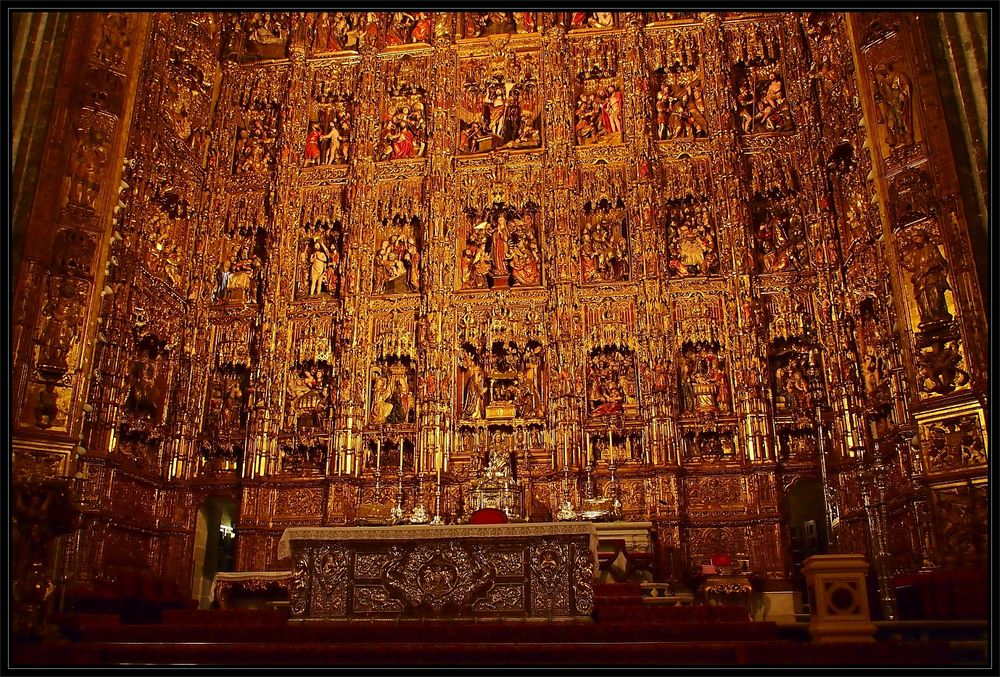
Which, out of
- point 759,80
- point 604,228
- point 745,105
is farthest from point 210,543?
point 759,80

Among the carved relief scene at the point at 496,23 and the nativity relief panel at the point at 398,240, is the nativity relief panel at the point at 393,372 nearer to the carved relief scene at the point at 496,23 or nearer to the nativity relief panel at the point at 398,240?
the nativity relief panel at the point at 398,240

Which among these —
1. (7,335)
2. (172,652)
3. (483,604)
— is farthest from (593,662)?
(7,335)

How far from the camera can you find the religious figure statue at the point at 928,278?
8638 millimetres

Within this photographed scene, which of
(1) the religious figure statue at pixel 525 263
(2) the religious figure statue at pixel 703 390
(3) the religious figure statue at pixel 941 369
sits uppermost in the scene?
(1) the religious figure statue at pixel 525 263

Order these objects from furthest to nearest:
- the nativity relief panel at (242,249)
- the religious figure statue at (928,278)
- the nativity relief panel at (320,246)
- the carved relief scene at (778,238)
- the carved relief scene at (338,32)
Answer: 1. the carved relief scene at (338,32)
2. the nativity relief panel at (242,249)
3. the nativity relief panel at (320,246)
4. the carved relief scene at (778,238)
5. the religious figure statue at (928,278)

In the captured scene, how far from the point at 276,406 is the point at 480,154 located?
19.5 feet

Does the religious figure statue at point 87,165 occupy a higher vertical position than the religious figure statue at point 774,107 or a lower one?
lower

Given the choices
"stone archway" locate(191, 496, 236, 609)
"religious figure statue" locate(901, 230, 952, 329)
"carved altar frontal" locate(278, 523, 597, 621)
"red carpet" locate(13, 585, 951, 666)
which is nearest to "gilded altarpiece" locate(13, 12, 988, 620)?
"religious figure statue" locate(901, 230, 952, 329)

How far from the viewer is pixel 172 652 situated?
5887 mm

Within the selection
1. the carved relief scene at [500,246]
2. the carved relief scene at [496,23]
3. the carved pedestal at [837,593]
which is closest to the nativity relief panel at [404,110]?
the carved relief scene at [496,23]

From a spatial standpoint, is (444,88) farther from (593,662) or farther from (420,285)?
(593,662)

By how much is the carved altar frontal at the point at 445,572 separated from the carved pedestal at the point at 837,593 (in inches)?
81.6

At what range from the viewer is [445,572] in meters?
7.27

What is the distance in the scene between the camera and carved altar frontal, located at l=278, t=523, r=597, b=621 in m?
7.11
